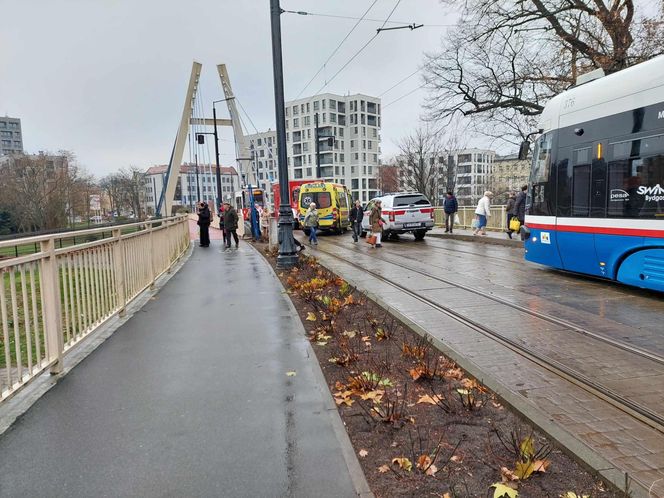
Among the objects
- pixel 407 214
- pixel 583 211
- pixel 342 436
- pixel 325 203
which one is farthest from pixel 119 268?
pixel 325 203

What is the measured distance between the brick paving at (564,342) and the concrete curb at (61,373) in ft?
12.5

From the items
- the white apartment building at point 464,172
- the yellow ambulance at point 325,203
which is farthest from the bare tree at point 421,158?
the yellow ambulance at point 325,203

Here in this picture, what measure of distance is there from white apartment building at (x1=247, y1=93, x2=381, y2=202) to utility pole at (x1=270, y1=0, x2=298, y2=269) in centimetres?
9552

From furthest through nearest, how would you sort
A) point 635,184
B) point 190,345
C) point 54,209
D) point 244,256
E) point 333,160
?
point 333,160, point 54,209, point 244,256, point 635,184, point 190,345

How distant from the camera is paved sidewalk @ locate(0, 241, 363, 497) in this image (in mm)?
2730

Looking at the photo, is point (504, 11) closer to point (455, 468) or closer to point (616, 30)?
point (616, 30)

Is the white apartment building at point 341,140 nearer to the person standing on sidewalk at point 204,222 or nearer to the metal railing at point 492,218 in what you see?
the metal railing at point 492,218

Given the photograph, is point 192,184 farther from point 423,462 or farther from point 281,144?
point 423,462

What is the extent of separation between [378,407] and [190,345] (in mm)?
2742

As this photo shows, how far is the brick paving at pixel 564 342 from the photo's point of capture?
314cm

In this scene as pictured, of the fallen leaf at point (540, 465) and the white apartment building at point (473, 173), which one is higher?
the white apartment building at point (473, 173)

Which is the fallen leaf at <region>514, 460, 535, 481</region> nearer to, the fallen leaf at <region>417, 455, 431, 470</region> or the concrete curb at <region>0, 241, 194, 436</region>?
the fallen leaf at <region>417, 455, 431, 470</region>

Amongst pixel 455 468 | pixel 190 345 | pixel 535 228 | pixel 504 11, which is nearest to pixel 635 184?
pixel 535 228

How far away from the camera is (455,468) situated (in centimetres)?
275
